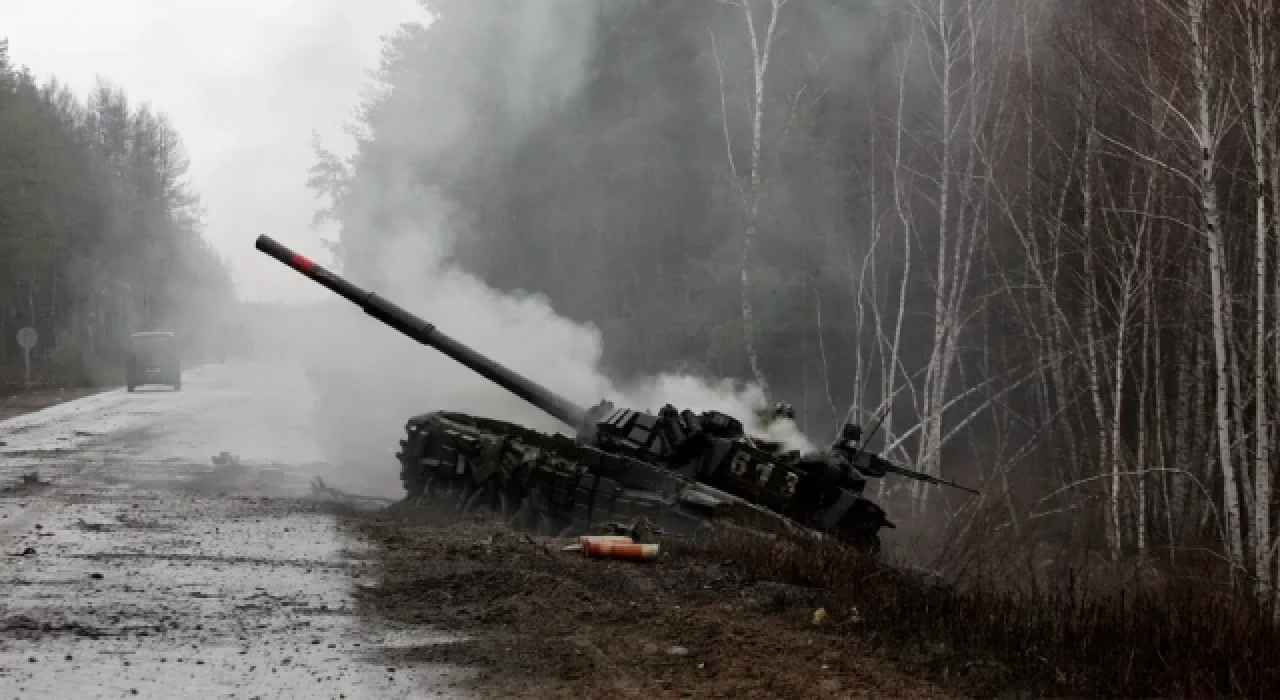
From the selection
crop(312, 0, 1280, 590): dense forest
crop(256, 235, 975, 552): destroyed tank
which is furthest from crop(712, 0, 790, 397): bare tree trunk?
crop(256, 235, 975, 552): destroyed tank

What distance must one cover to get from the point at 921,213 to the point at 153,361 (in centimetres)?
2748

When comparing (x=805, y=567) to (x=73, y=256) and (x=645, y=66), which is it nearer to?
(x=645, y=66)

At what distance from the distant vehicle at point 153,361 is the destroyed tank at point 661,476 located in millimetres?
29919

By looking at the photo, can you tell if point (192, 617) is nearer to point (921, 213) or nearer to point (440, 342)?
point (440, 342)

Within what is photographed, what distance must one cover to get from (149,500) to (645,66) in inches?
704

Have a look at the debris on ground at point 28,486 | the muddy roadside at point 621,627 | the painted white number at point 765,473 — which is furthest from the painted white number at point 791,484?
the debris on ground at point 28,486

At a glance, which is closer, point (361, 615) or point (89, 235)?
point (361, 615)

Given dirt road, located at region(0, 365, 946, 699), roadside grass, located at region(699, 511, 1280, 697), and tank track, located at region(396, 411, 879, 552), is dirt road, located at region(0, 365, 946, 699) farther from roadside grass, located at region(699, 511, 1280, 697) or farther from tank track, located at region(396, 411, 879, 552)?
tank track, located at region(396, 411, 879, 552)

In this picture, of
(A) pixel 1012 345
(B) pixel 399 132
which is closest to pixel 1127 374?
(A) pixel 1012 345

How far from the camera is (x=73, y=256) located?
178 feet

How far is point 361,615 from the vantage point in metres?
8.38

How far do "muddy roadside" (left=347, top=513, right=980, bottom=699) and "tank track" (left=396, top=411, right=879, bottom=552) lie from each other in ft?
4.25

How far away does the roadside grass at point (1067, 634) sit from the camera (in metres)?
6.73

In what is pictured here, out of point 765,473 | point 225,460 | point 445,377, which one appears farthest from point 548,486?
point 445,377
